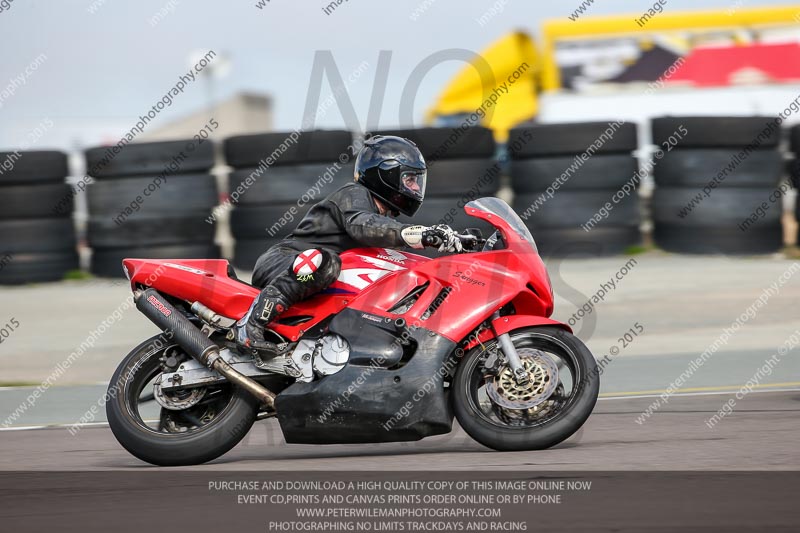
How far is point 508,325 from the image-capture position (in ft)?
A: 17.4

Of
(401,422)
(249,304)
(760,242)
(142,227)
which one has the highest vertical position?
(249,304)

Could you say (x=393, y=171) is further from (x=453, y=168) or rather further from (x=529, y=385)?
(x=453, y=168)

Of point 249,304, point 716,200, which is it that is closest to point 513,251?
point 249,304

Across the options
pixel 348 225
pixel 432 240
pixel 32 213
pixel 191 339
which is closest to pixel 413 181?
pixel 348 225

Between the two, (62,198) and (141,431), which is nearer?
(141,431)

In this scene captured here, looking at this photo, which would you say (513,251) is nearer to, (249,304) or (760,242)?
(249,304)

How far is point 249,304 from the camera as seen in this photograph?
5.57 m

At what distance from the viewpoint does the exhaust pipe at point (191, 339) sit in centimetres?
540

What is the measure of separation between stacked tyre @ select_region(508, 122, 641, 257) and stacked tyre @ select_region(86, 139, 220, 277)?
332cm

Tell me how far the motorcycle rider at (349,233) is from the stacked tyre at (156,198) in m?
6.27

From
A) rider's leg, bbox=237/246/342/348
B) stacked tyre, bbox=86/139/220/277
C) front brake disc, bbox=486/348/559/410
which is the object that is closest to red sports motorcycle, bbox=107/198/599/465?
front brake disc, bbox=486/348/559/410

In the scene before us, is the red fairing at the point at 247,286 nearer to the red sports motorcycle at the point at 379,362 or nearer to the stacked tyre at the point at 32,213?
the red sports motorcycle at the point at 379,362
